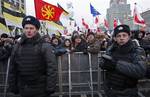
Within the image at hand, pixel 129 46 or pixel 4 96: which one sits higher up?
pixel 129 46

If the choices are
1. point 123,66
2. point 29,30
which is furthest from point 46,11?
point 123,66

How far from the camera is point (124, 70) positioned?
5570 millimetres

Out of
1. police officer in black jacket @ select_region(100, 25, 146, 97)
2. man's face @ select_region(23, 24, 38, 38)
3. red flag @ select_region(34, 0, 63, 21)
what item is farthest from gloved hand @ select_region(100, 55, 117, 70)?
red flag @ select_region(34, 0, 63, 21)

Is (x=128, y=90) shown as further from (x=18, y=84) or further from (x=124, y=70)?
(x=18, y=84)

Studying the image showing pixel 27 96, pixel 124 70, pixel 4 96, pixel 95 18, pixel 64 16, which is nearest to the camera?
pixel 124 70

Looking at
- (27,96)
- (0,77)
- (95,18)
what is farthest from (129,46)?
(95,18)

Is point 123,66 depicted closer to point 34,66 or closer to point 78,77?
point 34,66

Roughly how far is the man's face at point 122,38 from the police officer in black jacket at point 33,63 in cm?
106

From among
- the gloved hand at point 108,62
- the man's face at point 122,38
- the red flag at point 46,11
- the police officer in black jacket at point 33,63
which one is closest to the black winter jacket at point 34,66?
the police officer in black jacket at point 33,63

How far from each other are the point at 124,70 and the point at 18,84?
1.74 meters

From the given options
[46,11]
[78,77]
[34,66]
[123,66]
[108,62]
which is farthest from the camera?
[46,11]

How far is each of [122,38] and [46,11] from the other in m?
8.71

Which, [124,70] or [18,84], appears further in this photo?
[18,84]

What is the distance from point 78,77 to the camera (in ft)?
31.5
